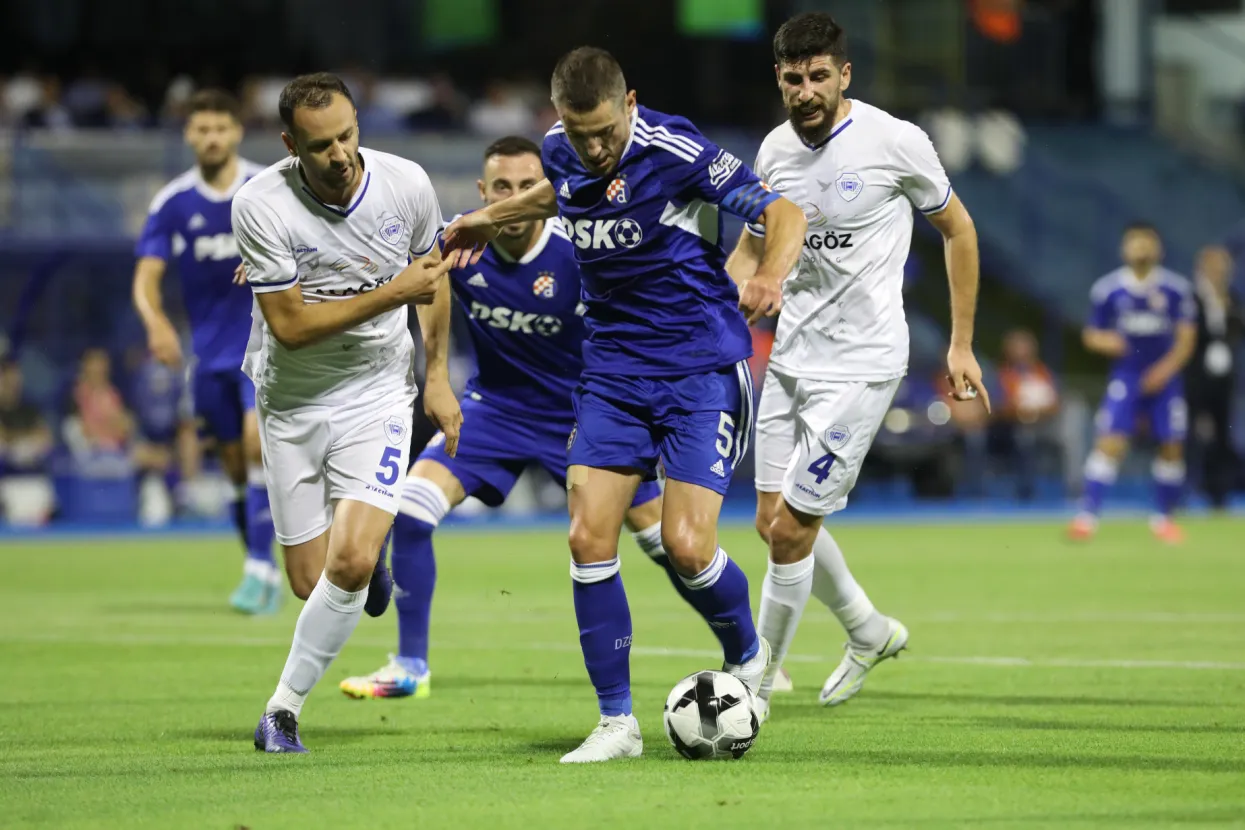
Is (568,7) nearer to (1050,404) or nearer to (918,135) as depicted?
(1050,404)

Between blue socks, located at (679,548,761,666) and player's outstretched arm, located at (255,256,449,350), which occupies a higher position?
player's outstretched arm, located at (255,256,449,350)

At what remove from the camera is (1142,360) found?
16.0 m

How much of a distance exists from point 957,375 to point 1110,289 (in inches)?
394

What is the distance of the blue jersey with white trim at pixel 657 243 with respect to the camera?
5.86 m

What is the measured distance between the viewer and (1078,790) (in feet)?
16.6

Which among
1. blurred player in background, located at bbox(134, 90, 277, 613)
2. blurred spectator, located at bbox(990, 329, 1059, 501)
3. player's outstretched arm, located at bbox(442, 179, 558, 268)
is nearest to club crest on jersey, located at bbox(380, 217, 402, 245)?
player's outstretched arm, located at bbox(442, 179, 558, 268)

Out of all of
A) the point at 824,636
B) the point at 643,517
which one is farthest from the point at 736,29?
the point at 643,517

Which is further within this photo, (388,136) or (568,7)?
(568,7)

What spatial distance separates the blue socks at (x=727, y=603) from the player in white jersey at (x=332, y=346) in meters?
1.07

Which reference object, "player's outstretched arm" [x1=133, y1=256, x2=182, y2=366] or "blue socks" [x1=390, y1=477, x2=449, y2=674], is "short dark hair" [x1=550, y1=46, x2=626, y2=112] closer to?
"blue socks" [x1=390, y1=477, x2=449, y2=674]

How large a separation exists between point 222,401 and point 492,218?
5118 mm

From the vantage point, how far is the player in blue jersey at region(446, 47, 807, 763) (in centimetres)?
580

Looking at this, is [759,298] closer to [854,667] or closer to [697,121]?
[854,667]

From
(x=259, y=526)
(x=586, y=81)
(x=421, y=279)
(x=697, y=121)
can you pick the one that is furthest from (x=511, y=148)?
(x=697, y=121)
